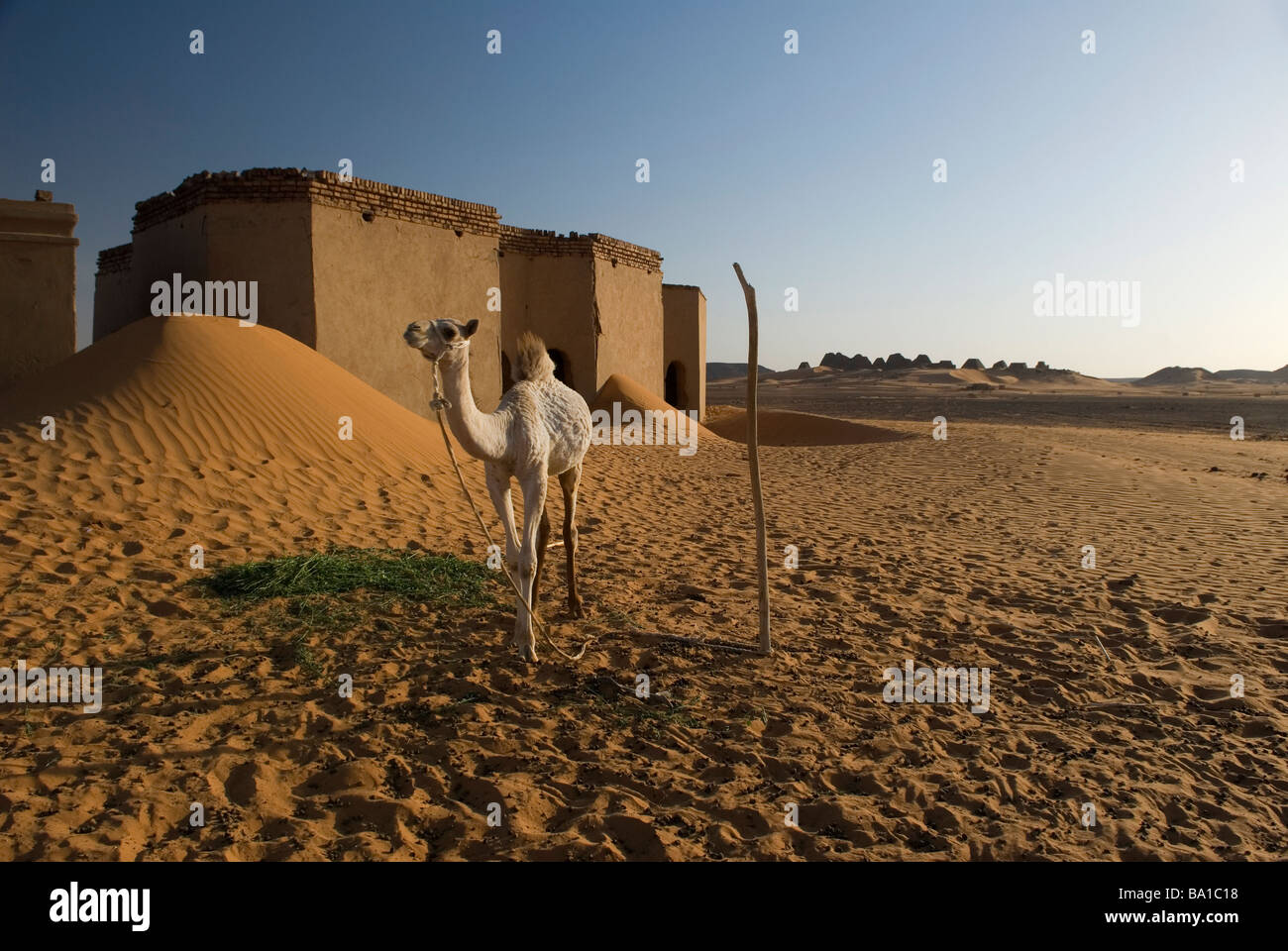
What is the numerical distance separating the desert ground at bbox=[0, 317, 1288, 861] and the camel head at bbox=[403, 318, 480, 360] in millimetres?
1813

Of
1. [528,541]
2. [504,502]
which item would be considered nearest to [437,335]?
[504,502]

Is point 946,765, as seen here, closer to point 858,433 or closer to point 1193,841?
point 1193,841

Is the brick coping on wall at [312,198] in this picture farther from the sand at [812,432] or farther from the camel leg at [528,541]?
the camel leg at [528,541]

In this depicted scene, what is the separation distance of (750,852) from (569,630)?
8.18 ft

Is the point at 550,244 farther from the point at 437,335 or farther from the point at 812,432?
the point at 437,335

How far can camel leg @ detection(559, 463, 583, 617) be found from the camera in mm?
5250

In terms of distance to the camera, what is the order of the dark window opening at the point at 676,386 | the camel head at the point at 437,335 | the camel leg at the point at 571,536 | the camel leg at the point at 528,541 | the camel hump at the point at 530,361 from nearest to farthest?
1. the camel head at the point at 437,335
2. the camel leg at the point at 528,541
3. the camel hump at the point at 530,361
4. the camel leg at the point at 571,536
5. the dark window opening at the point at 676,386

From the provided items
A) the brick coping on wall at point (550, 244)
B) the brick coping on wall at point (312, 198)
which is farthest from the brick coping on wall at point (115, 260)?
the brick coping on wall at point (550, 244)

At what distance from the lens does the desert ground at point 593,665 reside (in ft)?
9.66

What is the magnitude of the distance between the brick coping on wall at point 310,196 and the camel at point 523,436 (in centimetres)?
895

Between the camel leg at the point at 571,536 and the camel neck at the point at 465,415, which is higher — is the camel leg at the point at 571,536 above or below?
below

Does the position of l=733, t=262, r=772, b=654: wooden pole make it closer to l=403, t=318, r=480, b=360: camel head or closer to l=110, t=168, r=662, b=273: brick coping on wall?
l=403, t=318, r=480, b=360: camel head

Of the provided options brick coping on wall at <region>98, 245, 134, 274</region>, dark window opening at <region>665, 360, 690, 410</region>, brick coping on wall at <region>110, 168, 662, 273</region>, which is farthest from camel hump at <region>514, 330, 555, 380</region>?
dark window opening at <region>665, 360, 690, 410</region>
